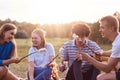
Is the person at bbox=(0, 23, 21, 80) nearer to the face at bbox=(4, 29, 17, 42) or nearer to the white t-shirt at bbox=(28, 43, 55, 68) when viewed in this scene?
the face at bbox=(4, 29, 17, 42)

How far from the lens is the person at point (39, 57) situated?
24.2 feet

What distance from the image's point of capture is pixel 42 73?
7.29 meters

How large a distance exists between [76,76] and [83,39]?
0.63 meters

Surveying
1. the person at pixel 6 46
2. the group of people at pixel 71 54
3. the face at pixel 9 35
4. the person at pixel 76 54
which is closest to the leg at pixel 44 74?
the group of people at pixel 71 54

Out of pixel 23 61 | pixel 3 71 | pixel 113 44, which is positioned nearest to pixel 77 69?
pixel 113 44

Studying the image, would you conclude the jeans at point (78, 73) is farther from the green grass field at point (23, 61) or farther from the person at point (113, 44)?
the green grass field at point (23, 61)

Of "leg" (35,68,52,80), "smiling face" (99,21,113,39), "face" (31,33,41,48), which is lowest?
"leg" (35,68,52,80)

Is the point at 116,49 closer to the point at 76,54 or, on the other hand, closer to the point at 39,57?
the point at 76,54

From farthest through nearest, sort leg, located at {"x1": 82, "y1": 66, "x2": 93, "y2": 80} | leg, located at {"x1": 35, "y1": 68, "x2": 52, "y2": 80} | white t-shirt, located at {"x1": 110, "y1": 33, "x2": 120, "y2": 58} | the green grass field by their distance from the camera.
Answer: the green grass field → leg, located at {"x1": 35, "y1": 68, "x2": 52, "y2": 80} → leg, located at {"x1": 82, "y1": 66, "x2": 93, "y2": 80} → white t-shirt, located at {"x1": 110, "y1": 33, "x2": 120, "y2": 58}

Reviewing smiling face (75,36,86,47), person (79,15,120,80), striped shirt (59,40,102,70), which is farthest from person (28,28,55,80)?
person (79,15,120,80)

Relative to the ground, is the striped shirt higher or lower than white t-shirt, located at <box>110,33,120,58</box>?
lower

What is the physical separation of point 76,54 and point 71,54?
16 cm

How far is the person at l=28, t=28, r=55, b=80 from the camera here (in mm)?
7363

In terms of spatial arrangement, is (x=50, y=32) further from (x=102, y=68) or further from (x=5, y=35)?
(x=102, y=68)
